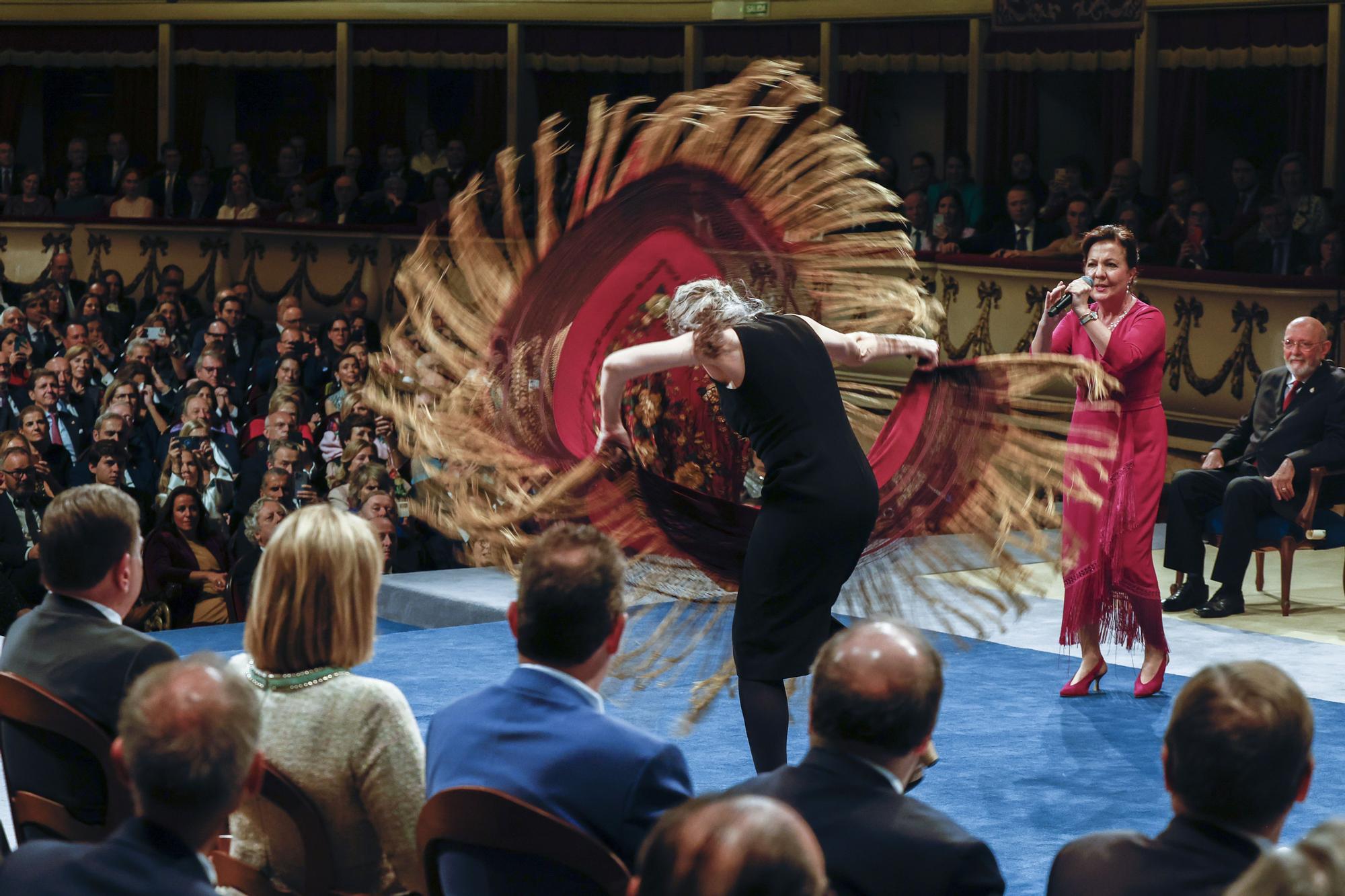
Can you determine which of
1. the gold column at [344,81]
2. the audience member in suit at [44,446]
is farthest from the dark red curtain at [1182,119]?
the audience member in suit at [44,446]

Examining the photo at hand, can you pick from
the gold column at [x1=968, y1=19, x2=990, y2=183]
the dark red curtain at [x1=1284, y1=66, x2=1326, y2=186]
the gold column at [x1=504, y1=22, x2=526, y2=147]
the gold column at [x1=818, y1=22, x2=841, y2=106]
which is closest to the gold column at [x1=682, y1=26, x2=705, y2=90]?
the gold column at [x1=818, y1=22, x2=841, y2=106]

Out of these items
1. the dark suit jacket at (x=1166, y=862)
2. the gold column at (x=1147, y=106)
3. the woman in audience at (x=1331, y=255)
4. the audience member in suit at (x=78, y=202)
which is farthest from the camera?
the audience member in suit at (x=78, y=202)

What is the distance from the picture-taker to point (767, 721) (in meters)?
3.65

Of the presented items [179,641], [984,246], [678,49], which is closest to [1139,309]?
[179,641]

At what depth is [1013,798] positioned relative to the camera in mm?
4223

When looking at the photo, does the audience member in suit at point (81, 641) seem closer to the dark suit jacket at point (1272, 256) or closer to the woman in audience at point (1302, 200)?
the dark suit jacket at point (1272, 256)

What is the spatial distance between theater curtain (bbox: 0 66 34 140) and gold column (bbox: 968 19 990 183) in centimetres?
868

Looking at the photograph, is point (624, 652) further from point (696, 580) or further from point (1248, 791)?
point (1248, 791)

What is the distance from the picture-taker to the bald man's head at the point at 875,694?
2.10 m

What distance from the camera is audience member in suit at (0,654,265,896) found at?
181 cm

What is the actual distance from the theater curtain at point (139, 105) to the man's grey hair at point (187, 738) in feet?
47.5

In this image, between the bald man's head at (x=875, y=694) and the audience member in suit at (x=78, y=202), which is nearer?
the bald man's head at (x=875, y=694)

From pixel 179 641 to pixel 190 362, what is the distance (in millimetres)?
3984

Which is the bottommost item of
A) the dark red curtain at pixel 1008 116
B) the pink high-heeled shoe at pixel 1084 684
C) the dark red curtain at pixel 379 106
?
the pink high-heeled shoe at pixel 1084 684
